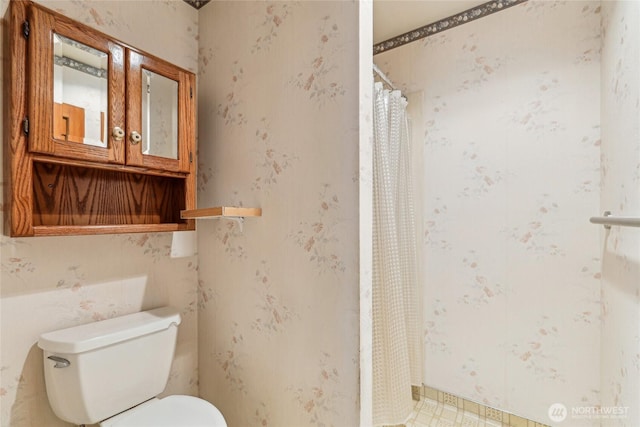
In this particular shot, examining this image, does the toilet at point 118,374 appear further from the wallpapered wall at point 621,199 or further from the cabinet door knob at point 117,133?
the wallpapered wall at point 621,199

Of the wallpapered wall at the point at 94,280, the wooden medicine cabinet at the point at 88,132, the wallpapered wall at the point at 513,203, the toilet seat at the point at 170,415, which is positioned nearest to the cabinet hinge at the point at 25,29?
the wooden medicine cabinet at the point at 88,132

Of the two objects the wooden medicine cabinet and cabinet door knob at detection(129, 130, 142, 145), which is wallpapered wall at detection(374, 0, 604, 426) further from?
cabinet door knob at detection(129, 130, 142, 145)

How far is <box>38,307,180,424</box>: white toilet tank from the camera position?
1029mm

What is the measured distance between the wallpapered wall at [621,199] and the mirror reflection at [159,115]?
168cm

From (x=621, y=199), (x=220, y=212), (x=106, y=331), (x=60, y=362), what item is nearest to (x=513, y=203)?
(x=621, y=199)

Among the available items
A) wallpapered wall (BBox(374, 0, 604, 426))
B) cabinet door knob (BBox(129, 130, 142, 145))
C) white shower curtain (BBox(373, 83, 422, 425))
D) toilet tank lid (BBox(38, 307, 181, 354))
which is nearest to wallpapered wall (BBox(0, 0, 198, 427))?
toilet tank lid (BBox(38, 307, 181, 354))

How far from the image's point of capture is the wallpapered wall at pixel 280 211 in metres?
1.08

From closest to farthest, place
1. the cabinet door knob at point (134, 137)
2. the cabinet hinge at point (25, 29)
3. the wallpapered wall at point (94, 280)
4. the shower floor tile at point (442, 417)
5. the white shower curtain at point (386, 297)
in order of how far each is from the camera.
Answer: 1. the cabinet hinge at point (25, 29)
2. the wallpapered wall at point (94, 280)
3. the cabinet door knob at point (134, 137)
4. the white shower curtain at point (386, 297)
5. the shower floor tile at point (442, 417)

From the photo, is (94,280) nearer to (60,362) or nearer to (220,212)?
(60,362)

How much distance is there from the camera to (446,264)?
74.5 inches

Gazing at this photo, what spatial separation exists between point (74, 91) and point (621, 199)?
2.01 m

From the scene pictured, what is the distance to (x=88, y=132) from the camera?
1.08 m

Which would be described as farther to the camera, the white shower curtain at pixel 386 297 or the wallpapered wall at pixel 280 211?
the white shower curtain at pixel 386 297

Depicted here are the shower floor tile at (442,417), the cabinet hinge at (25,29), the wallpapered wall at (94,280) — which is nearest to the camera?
the cabinet hinge at (25,29)
